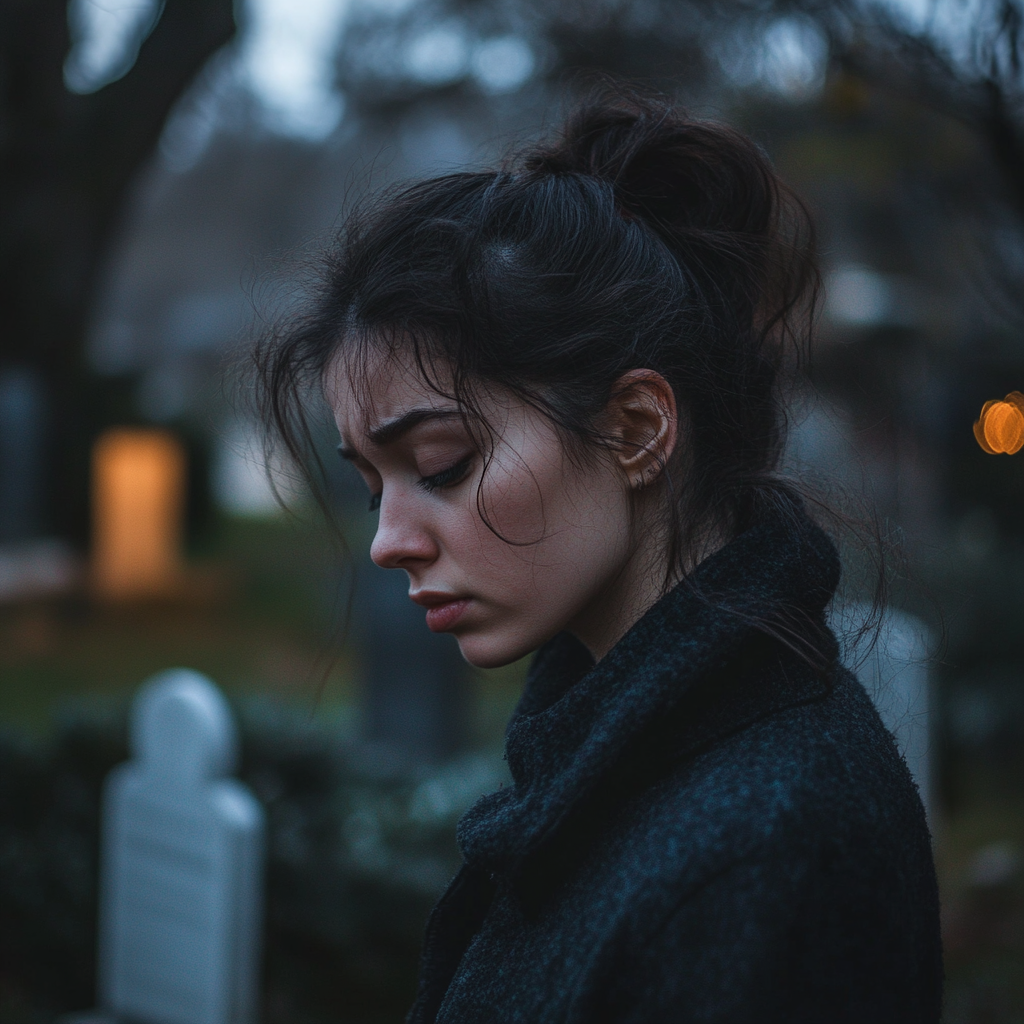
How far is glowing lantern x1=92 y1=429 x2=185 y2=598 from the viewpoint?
13453 millimetres

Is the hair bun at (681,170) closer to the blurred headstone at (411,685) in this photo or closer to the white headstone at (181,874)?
the white headstone at (181,874)

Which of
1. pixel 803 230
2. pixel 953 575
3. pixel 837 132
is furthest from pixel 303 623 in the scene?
pixel 803 230

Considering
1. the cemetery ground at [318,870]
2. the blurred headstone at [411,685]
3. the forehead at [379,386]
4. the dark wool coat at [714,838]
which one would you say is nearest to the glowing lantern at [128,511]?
the blurred headstone at [411,685]

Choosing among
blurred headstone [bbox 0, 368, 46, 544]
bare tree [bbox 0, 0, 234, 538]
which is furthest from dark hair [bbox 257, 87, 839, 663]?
blurred headstone [bbox 0, 368, 46, 544]

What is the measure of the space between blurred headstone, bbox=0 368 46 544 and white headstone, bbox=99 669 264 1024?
9881 millimetres

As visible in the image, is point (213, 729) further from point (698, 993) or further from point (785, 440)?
point (698, 993)

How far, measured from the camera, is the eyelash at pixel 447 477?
131 centimetres

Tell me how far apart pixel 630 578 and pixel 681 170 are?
563 millimetres

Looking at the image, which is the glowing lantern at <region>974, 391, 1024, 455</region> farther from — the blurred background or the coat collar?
the coat collar

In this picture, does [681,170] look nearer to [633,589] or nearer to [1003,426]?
[633,589]

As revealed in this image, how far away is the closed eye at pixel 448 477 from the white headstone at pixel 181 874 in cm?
264

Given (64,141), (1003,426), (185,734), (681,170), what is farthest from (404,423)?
(1003,426)

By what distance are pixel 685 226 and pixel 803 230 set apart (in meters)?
0.61

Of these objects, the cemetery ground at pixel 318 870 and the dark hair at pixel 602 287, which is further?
the cemetery ground at pixel 318 870
